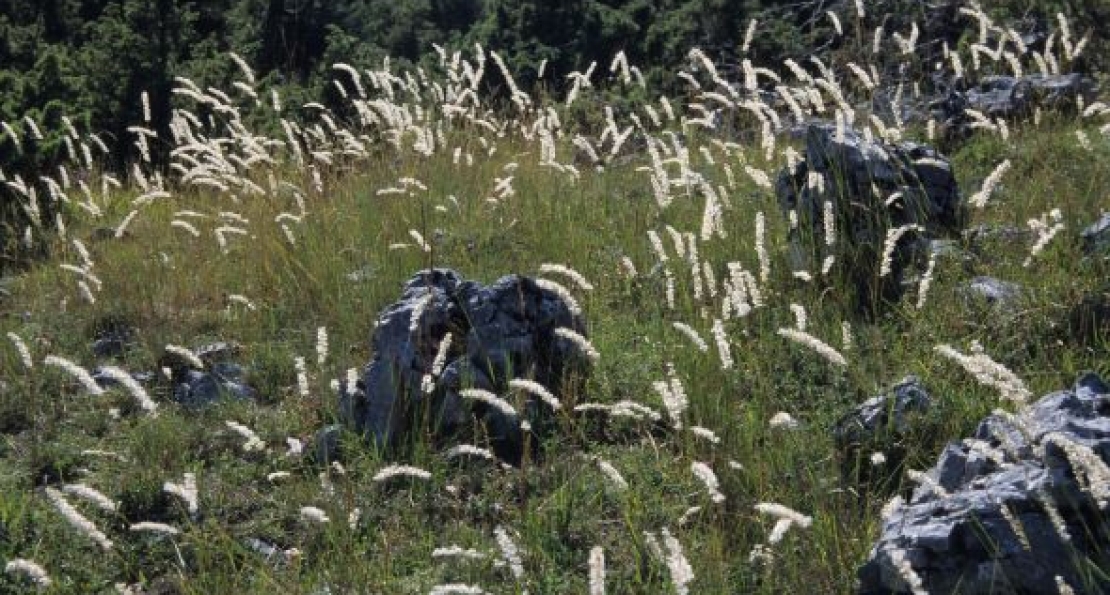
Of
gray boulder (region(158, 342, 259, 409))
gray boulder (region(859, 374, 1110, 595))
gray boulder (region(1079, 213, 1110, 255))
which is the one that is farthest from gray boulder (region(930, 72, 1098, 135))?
gray boulder (region(859, 374, 1110, 595))

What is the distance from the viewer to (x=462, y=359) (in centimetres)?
550

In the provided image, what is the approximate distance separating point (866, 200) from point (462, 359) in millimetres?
2333

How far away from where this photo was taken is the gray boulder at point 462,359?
5414mm

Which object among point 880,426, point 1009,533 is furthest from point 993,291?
point 1009,533

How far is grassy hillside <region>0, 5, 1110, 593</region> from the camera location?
4.47m

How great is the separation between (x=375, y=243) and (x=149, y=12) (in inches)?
354

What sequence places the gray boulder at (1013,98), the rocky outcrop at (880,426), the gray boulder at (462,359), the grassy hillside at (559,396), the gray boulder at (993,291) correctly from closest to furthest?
the grassy hillside at (559,396), the rocky outcrop at (880,426), the gray boulder at (462,359), the gray boulder at (993,291), the gray boulder at (1013,98)

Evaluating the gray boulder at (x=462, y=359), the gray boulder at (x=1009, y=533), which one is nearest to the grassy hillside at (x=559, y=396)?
the gray boulder at (x=462, y=359)

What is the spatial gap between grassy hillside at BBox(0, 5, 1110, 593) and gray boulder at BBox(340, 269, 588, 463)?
17cm

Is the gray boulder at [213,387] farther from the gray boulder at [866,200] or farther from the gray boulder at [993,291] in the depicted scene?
the gray boulder at [993,291]

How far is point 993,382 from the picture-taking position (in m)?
3.10

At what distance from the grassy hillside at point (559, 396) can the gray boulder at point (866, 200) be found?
0.57 feet

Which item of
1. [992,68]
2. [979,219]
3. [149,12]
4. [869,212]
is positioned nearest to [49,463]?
[869,212]

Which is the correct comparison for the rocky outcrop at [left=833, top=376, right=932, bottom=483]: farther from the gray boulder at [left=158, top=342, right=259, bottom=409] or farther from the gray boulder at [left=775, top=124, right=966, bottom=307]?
the gray boulder at [left=158, top=342, right=259, bottom=409]
